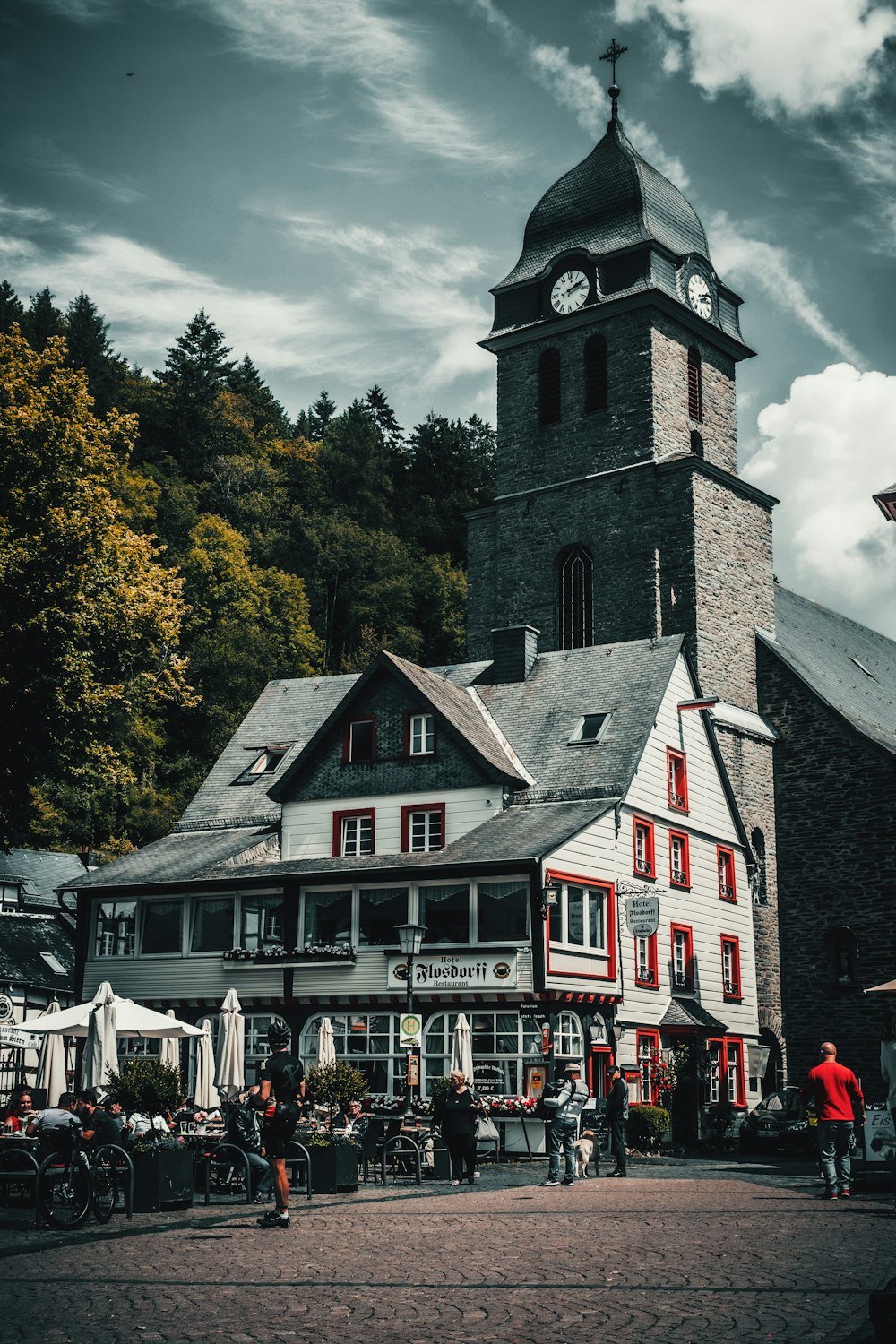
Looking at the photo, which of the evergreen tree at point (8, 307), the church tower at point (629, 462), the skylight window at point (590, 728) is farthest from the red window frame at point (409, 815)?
the evergreen tree at point (8, 307)

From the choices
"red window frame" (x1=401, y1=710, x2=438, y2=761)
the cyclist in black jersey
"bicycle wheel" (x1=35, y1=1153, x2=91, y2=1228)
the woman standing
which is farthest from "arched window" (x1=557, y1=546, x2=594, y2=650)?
"bicycle wheel" (x1=35, y1=1153, x2=91, y2=1228)

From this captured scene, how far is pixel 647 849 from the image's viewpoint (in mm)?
33750

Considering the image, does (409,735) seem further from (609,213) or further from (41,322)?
(41,322)

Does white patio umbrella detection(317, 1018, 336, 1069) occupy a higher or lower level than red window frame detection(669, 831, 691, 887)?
lower

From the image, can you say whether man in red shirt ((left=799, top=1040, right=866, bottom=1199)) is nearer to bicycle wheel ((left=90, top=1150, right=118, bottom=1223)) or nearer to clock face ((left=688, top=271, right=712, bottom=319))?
bicycle wheel ((left=90, top=1150, right=118, bottom=1223))

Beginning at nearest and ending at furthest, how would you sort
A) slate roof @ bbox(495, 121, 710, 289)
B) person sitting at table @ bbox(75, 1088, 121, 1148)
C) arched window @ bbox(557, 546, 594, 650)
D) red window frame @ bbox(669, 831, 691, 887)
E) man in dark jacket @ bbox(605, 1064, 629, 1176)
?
person sitting at table @ bbox(75, 1088, 121, 1148)
man in dark jacket @ bbox(605, 1064, 629, 1176)
red window frame @ bbox(669, 831, 691, 887)
arched window @ bbox(557, 546, 594, 650)
slate roof @ bbox(495, 121, 710, 289)

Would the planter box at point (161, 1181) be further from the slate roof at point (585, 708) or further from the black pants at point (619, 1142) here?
the slate roof at point (585, 708)

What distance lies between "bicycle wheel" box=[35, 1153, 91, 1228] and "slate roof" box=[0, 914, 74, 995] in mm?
28578

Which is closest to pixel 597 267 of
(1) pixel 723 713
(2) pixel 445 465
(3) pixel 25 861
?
(1) pixel 723 713

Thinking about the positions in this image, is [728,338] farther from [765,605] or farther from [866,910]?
[866,910]

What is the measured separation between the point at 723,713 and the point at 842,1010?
26.7 ft

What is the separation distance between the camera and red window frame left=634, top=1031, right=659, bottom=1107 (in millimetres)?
31734

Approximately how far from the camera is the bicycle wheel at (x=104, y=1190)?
582 inches

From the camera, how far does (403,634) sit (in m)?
67.6
